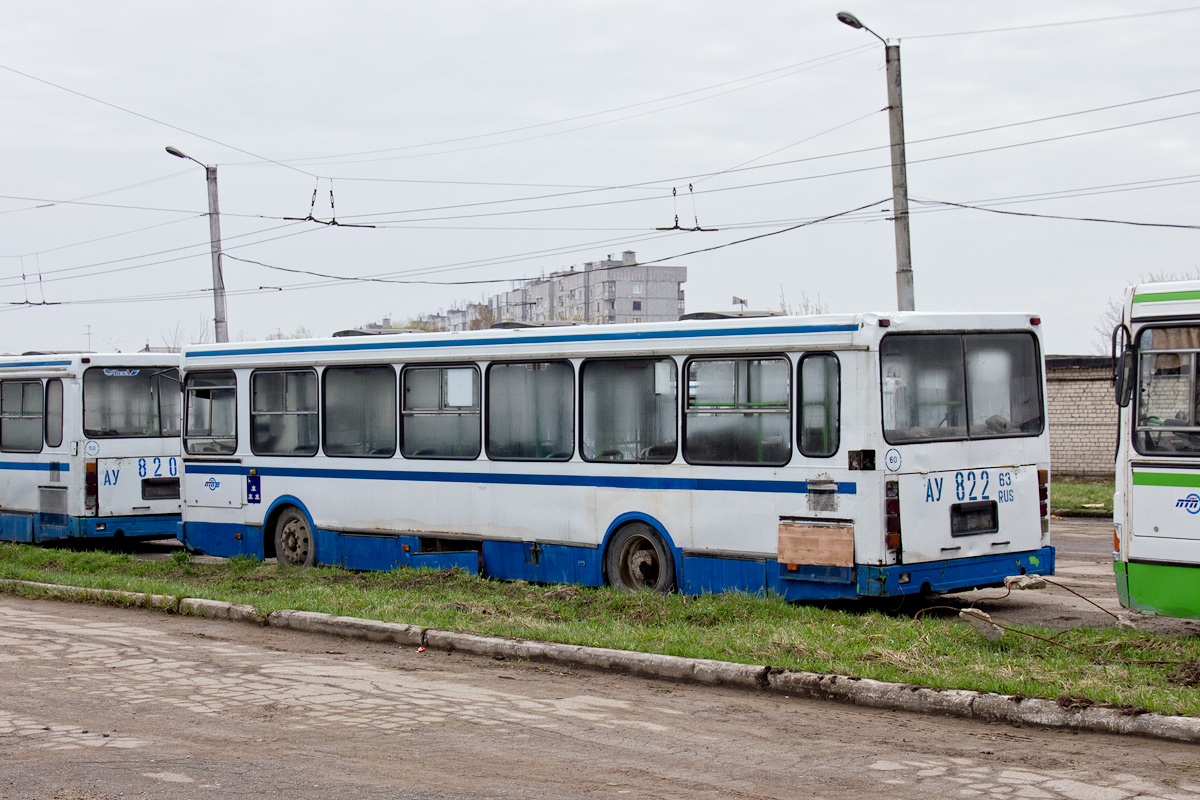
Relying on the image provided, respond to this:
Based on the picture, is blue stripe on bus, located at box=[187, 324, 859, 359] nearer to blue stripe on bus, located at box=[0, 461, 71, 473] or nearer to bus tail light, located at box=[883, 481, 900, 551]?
bus tail light, located at box=[883, 481, 900, 551]

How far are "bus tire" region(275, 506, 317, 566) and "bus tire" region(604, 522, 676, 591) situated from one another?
4650 mm

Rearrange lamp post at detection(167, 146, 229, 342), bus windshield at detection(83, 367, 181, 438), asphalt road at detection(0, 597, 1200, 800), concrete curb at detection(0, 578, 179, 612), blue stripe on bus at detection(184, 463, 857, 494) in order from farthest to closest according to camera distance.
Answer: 1. lamp post at detection(167, 146, 229, 342)
2. bus windshield at detection(83, 367, 181, 438)
3. concrete curb at detection(0, 578, 179, 612)
4. blue stripe on bus at detection(184, 463, 857, 494)
5. asphalt road at detection(0, 597, 1200, 800)

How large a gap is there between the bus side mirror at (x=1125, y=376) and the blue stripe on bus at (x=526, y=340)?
2.15 metres

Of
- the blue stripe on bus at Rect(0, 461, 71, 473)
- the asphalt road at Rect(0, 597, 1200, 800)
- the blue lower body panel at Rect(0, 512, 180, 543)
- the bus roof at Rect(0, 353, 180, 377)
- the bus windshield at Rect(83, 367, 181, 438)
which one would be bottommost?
the asphalt road at Rect(0, 597, 1200, 800)

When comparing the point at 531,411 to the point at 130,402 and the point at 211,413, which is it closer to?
the point at 211,413

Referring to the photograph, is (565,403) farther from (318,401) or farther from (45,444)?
(45,444)

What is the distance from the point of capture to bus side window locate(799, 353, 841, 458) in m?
11.0

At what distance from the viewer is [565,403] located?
43.1ft

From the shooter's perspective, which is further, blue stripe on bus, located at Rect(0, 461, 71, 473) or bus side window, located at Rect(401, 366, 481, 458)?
blue stripe on bus, located at Rect(0, 461, 71, 473)

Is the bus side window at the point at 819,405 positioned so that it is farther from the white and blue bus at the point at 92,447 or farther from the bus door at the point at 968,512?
the white and blue bus at the point at 92,447

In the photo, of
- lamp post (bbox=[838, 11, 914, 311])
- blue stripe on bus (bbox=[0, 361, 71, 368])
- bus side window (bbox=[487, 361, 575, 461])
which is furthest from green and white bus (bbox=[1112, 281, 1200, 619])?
blue stripe on bus (bbox=[0, 361, 71, 368])

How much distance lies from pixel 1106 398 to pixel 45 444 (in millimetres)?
22588

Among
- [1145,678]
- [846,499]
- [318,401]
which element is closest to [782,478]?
[846,499]

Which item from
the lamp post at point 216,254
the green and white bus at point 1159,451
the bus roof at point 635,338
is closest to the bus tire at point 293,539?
the bus roof at point 635,338
